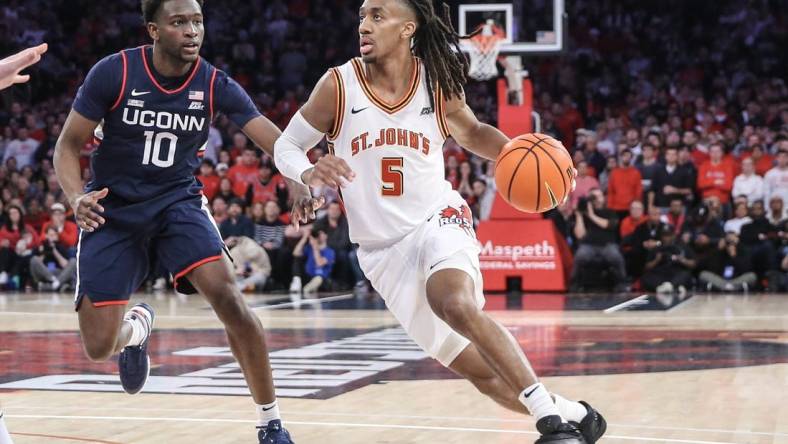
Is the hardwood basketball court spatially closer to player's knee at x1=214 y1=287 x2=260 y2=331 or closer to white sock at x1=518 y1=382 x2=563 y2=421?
player's knee at x1=214 y1=287 x2=260 y2=331

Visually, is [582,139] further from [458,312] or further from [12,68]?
[12,68]

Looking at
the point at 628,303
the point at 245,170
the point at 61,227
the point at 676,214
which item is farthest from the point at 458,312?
the point at 61,227

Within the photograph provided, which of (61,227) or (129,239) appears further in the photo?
(61,227)

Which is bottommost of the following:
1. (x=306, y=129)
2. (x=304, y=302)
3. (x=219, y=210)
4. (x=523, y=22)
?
(x=304, y=302)

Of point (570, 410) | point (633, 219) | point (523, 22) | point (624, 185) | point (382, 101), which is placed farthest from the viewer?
point (624, 185)

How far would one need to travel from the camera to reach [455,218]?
4.91 meters

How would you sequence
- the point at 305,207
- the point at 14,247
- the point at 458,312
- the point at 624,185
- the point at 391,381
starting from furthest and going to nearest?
1. the point at 14,247
2. the point at 624,185
3. the point at 391,381
4. the point at 305,207
5. the point at 458,312

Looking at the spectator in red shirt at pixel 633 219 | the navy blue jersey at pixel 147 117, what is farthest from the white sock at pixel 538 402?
the spectator in red shirt at pixel 633 219

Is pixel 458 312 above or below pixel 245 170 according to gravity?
above

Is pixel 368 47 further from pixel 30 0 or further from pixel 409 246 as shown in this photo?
pixel 30 0

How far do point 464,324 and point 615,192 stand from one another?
426 inches

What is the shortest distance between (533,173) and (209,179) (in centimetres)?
1171

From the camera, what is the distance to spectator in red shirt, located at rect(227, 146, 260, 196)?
16125 mm

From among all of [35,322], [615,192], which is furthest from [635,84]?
[35,322]
